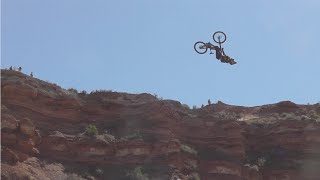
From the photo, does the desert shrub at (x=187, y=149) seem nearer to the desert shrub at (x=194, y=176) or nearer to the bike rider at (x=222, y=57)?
the desert shrub at (x=194, y=176)

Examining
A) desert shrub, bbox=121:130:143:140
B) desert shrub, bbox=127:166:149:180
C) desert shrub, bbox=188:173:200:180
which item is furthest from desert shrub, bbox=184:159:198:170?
desert shrub, bbox=127:166:149:180

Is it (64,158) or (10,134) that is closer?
(10,134)

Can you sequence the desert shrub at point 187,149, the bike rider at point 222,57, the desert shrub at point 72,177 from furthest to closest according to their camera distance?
the desert shrub at point 187,149 → the desert shrub at point 72,177 → the bike rider at point 222,57

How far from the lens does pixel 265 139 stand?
116 feet

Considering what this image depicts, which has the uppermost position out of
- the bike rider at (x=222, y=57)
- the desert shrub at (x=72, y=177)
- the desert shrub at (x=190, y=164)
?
the bike rider at (x=222, y=57)

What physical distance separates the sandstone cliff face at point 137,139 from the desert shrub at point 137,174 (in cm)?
5

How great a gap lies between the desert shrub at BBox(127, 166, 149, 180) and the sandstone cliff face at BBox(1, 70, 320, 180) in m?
0.05

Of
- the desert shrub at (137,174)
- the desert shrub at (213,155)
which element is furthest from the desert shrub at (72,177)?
the desert shrub at (213,155)

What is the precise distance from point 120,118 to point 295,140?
10.7 metres

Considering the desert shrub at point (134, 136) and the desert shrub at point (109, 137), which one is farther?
the desert shrub at point (134, 136)

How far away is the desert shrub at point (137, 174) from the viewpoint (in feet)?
91.1

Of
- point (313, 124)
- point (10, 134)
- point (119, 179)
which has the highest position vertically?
point (313, 124)

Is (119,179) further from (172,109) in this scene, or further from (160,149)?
(172,109)

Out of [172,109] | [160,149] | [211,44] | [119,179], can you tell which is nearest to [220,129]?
[172,109]
